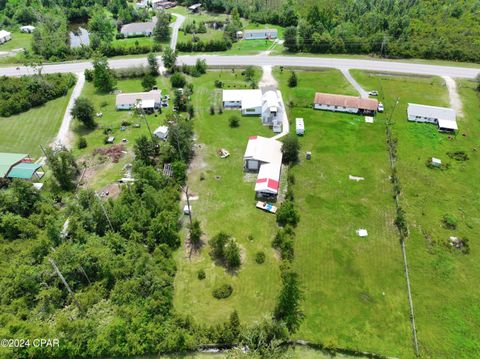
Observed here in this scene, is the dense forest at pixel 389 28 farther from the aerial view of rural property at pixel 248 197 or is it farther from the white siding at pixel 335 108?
the white siding at pixel 335 108

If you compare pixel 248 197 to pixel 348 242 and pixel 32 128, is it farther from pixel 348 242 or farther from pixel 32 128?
pixel 32 128

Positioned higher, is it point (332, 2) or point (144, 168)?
point (332, 2)

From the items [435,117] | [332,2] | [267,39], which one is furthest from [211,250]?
[332,2]

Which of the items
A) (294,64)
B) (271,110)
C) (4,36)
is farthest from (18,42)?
(271,110)

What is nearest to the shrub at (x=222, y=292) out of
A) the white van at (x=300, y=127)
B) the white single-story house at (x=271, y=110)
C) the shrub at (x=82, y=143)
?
the white van at (x=300, y=127)

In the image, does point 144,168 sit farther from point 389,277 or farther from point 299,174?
point 389,277

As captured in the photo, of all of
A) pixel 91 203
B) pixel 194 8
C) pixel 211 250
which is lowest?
pixel 211 250

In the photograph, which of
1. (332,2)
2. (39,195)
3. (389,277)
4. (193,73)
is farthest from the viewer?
(332,2)
